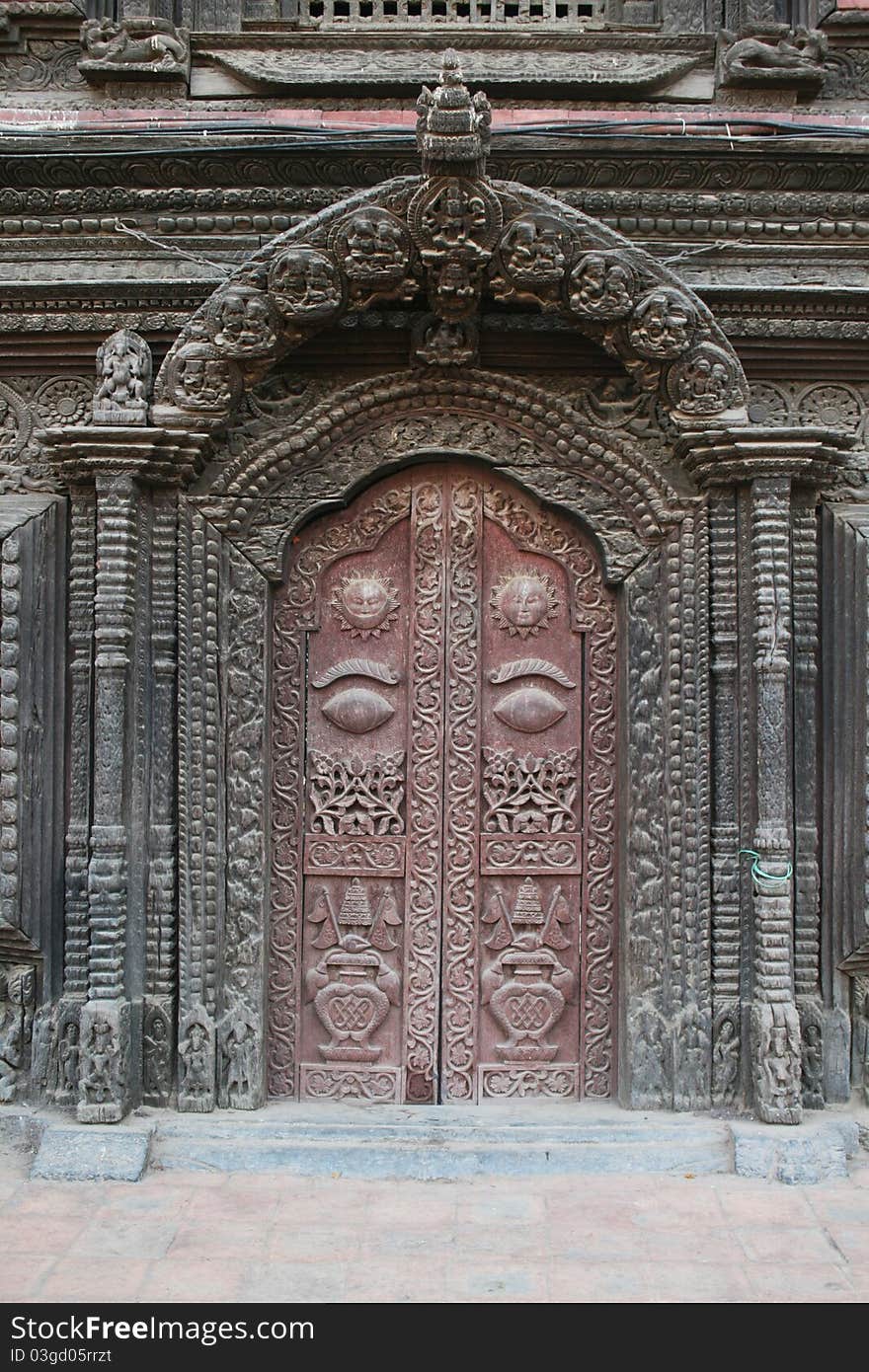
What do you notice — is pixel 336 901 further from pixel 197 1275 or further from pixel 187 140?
pixel 187 140

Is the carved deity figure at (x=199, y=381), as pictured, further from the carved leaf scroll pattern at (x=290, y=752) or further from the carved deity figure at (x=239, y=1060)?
the carved deity figure at (x=239, y=1060)

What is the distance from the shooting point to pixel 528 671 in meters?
4.51

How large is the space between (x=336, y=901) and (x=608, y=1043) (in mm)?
1185

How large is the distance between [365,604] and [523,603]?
2.02 ft

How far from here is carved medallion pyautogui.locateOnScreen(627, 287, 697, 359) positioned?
4.11m

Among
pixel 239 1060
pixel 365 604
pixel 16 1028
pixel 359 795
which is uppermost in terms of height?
pixel 365 604

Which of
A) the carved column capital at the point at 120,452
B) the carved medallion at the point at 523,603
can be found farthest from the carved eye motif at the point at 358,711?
the carved column capital at the point at 120,452

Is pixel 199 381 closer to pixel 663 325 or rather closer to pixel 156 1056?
pixel 663 325

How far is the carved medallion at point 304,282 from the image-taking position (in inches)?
161

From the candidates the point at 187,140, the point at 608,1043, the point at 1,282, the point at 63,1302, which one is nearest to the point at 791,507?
the point at 608,1043

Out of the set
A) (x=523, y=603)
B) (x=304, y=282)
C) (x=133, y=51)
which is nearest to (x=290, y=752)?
(x=523, y=603)

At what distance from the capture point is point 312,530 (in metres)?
4.56

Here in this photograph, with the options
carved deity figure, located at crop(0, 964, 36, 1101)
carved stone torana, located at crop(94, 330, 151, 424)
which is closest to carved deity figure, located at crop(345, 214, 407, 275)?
carved stone torana, located at crop(94, 330, 151, 424)

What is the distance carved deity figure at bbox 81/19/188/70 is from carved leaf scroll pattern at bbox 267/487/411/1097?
195 centimetres
